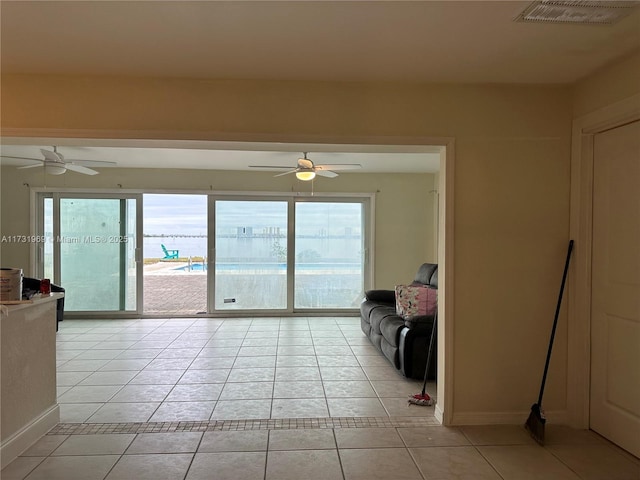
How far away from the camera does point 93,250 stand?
19.6ft

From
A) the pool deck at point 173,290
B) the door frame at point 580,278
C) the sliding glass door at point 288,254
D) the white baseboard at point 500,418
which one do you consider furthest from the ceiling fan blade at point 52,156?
the door frame at point 580,278

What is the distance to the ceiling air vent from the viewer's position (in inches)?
67.1

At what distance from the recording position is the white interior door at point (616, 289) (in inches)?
90.0

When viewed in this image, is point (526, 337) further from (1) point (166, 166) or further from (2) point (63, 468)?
(1) point (166, 166)

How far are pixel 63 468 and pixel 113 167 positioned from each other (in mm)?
4879

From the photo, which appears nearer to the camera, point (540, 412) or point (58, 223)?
→ point (540, 412)

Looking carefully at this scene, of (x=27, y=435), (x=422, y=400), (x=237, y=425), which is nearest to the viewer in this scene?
(x=27, y=435)

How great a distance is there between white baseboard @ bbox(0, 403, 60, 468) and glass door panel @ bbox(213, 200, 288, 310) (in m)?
3.62

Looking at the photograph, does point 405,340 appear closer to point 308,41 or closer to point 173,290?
point 308,41

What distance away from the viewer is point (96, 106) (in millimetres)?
2525

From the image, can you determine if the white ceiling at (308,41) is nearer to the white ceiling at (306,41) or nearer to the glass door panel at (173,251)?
the white ceiling at (306,41)

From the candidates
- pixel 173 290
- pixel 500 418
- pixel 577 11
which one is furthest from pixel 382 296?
pixel 173 290

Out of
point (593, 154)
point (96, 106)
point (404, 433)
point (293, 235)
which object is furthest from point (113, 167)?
point (593, 154)

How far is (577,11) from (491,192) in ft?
3.76
